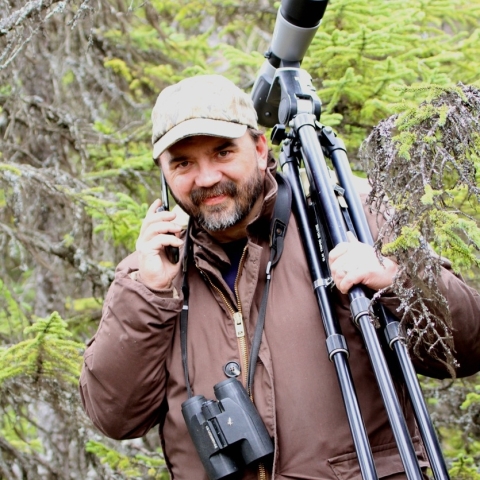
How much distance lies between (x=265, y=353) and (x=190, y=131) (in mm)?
1006

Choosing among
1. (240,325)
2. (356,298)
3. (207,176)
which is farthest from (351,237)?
(207,176)

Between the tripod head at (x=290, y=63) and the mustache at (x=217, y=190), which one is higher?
the tripod head at (x=290, y=63)

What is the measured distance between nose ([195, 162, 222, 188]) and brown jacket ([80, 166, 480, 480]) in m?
0.25

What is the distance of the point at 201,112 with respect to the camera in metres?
2.96

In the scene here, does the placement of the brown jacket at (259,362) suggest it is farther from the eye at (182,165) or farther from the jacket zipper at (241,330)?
the eye at (182,165)

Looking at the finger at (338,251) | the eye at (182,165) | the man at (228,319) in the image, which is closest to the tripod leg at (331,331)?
the man at (228,319)

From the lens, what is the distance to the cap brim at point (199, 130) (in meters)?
2.90

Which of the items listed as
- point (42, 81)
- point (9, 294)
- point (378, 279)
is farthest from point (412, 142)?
point (42, 81)

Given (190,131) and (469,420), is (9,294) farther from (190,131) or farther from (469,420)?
(469,420)

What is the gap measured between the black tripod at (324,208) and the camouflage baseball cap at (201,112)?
8.0 inches

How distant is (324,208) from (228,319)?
617 millimetres

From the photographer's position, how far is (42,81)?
6.06 metres

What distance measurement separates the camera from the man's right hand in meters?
2.82

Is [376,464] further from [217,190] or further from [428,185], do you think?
[217,190]
